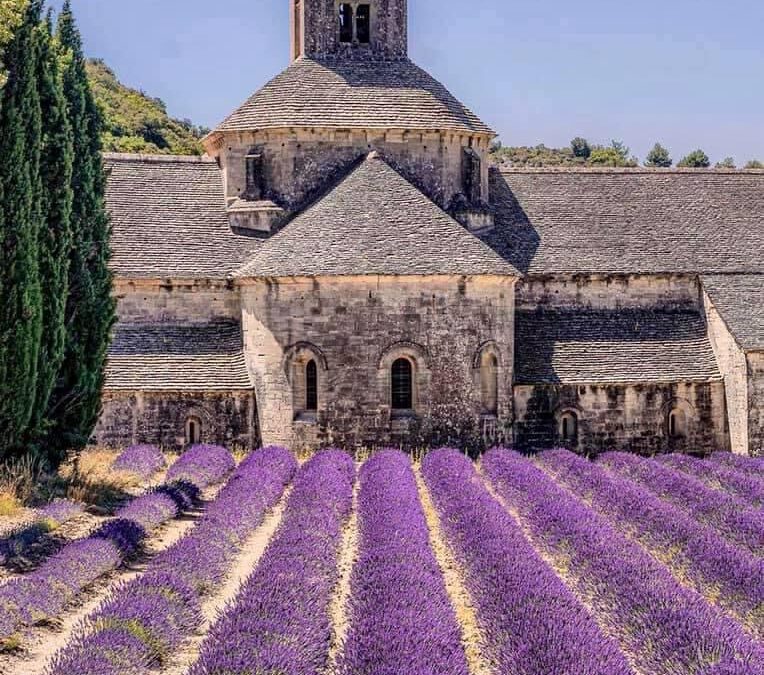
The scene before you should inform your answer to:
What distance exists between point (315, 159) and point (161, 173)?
466 centimetres

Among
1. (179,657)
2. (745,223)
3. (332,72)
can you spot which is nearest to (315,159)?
(332,72)

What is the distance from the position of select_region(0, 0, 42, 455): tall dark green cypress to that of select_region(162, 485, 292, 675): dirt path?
15.0 feet

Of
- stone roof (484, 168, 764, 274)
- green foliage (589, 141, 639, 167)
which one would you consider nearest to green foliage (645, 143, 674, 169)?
green foliage (589, 141, 639, 167)

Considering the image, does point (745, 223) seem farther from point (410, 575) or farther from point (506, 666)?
point (506, 666)

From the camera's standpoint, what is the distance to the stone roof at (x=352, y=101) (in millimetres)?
29891

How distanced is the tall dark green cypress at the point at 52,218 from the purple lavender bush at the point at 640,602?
852 cm

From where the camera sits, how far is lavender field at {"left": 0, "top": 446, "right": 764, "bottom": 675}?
9852mm

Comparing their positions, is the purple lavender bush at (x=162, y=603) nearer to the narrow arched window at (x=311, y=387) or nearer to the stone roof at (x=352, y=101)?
the narrow arched window at (x=311, y=387)

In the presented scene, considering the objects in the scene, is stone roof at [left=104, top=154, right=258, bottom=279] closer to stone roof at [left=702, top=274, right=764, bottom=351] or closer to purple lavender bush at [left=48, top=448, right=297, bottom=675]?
purple lavender bush at [left=48, top=448, right=297, bottom=675]

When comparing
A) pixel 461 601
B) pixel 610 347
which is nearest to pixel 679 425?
pixel 610 347

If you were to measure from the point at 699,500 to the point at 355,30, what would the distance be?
62.3ft

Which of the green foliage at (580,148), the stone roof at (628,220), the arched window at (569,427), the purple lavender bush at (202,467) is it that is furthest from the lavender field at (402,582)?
the green foliage at (580,148)

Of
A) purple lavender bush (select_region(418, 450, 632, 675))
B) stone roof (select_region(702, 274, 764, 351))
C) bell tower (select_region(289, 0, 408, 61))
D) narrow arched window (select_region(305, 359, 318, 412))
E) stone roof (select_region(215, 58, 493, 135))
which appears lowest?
purple lavender bush (select_region(418, 450, 632, 675))

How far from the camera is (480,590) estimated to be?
1266 cm
